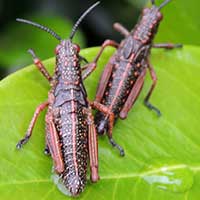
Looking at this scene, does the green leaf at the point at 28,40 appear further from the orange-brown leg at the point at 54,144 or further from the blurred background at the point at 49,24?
the orange-brown leg at the point at 54,144

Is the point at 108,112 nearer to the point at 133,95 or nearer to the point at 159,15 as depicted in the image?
the point at 133,95

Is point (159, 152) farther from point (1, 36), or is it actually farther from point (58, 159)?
point (1, 36)

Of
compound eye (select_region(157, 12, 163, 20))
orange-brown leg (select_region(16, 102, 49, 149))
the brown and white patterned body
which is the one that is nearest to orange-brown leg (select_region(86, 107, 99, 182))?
the brown and white patterned body

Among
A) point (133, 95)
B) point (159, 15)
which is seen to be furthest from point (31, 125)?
point (159, 15)

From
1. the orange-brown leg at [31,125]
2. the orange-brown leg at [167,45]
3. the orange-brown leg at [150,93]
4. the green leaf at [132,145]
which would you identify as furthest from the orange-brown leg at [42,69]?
the orange-brown leg at [167,45]

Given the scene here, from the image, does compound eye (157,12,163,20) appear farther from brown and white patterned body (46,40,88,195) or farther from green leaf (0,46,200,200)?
brown and white patterned body (46,40,88,195)

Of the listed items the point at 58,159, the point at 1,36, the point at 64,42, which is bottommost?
the point at 1,36

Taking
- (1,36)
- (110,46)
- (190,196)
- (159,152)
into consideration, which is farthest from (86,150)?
(1,36)
